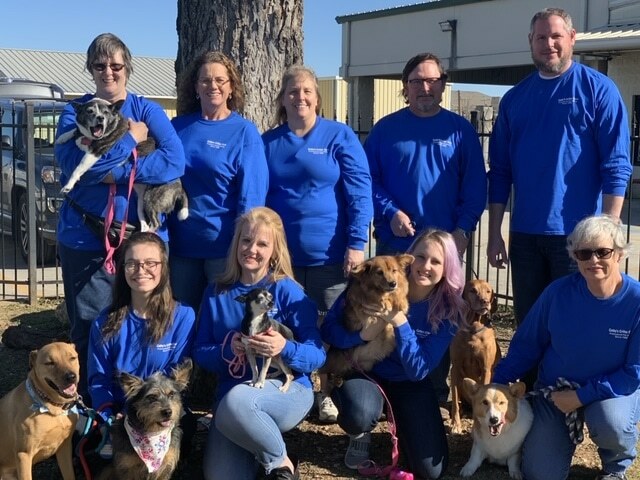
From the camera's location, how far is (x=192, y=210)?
180 inches

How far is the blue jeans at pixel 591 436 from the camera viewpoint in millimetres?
4051

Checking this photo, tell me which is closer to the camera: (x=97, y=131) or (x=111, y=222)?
(x=97, y=131)

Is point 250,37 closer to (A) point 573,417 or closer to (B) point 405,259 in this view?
(B) point 405,259

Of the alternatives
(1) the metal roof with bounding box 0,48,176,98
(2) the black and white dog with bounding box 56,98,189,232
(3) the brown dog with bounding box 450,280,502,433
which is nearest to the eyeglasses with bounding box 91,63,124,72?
(2) the black and white dog with bounding box 56,98,189,232

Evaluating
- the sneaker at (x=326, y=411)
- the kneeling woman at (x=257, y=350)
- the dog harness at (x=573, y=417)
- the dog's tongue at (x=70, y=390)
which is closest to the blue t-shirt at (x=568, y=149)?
the dog harness at (x=573, y=417)

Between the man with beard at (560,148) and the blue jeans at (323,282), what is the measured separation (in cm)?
115

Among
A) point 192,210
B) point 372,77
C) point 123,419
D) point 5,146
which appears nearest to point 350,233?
point 192,210

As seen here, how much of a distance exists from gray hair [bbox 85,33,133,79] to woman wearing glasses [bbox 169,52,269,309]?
1.60ft

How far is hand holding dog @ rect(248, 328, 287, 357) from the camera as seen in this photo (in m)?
3.94

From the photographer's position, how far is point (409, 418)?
14.5 feet

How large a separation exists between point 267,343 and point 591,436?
179 centimetres

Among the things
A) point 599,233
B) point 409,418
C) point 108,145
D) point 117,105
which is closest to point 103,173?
point 108,145

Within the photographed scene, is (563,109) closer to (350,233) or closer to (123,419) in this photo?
(350,233)

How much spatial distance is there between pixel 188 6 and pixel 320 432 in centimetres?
315
